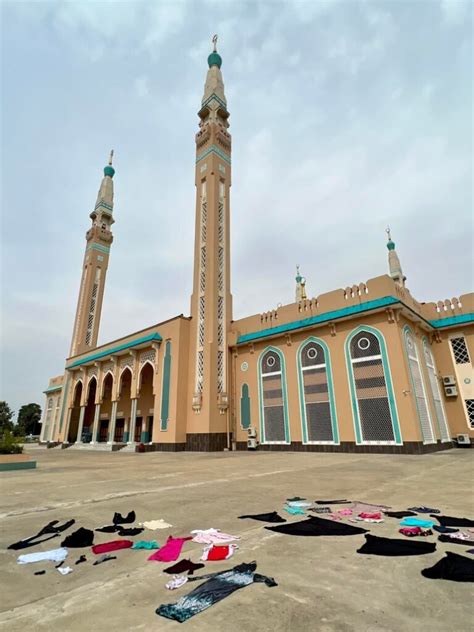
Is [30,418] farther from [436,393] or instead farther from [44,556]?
[44,556]

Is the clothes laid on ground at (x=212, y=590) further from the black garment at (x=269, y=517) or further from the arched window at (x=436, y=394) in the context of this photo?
the arched window at (x=436, y=394)

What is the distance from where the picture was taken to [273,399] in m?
15.6

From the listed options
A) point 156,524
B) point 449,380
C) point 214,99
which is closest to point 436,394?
point 449,380

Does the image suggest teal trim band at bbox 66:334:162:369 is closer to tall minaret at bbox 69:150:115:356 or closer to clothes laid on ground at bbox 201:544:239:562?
tall minaret at bbox 69:150:115:356

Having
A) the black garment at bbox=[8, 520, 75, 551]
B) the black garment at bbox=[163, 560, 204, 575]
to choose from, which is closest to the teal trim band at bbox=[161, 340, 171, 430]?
the black garment at bbox=[8, 520, 75, 551]

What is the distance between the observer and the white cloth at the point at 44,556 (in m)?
2.37

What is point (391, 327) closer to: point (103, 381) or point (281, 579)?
point (281, 579)

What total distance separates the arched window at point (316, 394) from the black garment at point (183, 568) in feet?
39.3

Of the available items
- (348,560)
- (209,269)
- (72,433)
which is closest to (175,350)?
(209,269)

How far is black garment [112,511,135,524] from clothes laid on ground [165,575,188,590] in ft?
4.96

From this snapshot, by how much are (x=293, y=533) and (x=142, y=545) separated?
3.97ft

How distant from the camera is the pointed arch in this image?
44.1 ft

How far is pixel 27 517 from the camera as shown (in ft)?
11.6

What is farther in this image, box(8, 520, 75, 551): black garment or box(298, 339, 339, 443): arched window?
box(298, 339, 339, 443): arched window
